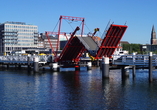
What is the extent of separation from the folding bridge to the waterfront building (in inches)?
Result: 4667

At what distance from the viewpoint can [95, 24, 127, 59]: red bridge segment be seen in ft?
157

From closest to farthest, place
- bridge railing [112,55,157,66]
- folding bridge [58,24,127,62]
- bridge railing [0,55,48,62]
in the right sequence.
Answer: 1. bridge railing [112,55,157,66]
2. folding bridge [58,24,127,62]
3. bridge railing [0,55,48,62]

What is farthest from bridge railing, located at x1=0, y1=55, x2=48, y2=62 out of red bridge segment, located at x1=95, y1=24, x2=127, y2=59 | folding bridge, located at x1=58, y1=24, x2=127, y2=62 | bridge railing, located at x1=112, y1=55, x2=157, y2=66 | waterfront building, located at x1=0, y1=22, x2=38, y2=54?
waterfront building, located at x1=0, y1=22, x2=38, y2=54

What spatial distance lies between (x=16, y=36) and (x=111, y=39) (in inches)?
5039

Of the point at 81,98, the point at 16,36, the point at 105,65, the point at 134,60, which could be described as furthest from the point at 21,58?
the point at 16,36

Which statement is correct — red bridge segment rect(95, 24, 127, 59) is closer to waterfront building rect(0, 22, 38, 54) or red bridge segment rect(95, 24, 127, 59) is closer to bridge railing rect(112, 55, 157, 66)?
bridge railing rect(112, 55, 157, 66)

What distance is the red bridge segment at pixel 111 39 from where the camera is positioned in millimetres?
47969

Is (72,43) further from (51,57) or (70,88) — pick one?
(70,88)

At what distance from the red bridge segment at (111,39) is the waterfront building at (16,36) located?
121788 mm

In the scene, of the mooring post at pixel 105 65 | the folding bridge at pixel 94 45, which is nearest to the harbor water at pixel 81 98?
the mooring post at pixel 105 65

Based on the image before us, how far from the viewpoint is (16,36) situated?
171375 millimetres

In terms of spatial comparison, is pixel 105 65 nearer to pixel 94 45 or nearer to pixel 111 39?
pixel 111 39

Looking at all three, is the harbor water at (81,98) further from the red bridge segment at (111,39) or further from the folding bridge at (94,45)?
the folding bridge at (94,45)

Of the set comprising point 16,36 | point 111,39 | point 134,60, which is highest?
point 16,36
